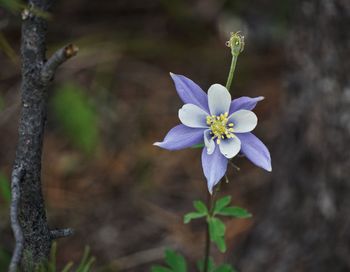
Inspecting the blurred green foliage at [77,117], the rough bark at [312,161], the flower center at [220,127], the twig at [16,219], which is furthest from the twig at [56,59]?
the blurred green foliage at [77,117]

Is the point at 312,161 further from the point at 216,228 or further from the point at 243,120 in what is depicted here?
the point at 243,120

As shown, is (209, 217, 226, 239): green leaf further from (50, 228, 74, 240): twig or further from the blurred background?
the blurred background

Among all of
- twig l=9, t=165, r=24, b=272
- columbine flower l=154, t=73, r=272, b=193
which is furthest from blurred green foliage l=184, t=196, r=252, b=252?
twig l=9, t=165, r=24, b=272

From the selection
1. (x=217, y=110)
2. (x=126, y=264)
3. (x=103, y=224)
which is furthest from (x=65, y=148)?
(x=217, y=110)

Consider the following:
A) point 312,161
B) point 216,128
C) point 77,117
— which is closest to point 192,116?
point 216,128

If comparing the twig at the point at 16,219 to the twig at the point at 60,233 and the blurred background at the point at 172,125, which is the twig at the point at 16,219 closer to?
the twig at the point at 60,233
